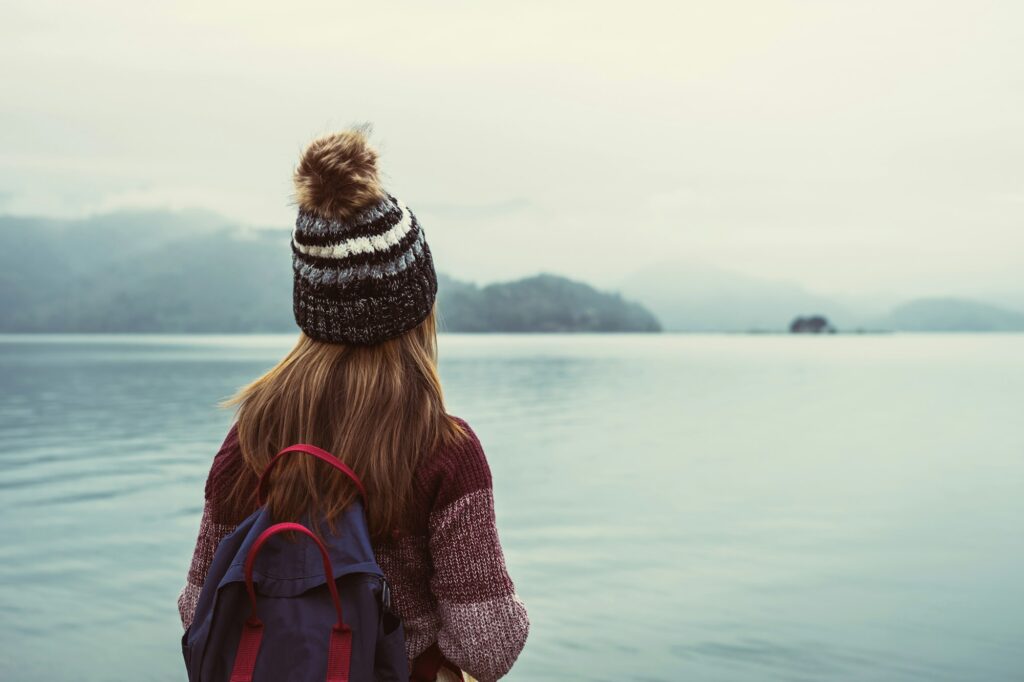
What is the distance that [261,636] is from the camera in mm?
1721

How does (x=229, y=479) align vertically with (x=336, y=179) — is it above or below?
below

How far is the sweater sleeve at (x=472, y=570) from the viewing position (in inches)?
75.7

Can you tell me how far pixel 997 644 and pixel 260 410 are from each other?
6.79 meters

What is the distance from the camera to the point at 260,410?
77.3 inches

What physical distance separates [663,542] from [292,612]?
30.1 ft

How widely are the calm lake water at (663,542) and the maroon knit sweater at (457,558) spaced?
4.35 m

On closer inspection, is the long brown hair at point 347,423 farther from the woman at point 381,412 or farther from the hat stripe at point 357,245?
the hat stripe at point 357,245

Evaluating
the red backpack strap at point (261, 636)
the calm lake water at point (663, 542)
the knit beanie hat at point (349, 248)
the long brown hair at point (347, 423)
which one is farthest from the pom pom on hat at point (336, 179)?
the calm lake water at point (663, 542)

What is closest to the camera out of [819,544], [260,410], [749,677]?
[260,410]

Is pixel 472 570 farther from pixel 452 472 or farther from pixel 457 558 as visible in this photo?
pixel 452 472

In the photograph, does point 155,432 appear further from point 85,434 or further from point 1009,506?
point 1009,506

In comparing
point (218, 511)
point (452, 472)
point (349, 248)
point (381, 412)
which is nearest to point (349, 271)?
point (349, 248)

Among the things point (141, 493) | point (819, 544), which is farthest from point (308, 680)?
point (141, 493)

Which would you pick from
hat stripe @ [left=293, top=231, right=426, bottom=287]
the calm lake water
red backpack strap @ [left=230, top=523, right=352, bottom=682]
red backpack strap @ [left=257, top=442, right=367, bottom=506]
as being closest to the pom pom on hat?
hat stripe @ [left=293, top=231, right=426, bottom=287]
